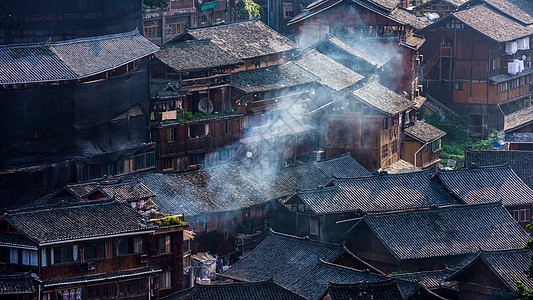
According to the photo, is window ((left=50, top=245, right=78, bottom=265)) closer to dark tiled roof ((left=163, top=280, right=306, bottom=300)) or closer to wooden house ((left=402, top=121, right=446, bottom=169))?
dark tiled roof ((left=163, top=280, right=306, bottom=300))

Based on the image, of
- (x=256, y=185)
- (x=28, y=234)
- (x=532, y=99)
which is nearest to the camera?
(x=28, y=234)

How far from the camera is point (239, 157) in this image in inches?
2805

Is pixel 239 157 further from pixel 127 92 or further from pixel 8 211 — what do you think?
pixel 8 211

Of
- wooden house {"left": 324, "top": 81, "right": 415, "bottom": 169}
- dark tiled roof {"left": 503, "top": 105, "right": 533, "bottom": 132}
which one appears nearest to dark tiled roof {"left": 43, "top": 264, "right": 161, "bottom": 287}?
wooden house {"left": 324, "top": 81, "right": 415, "bottom": 169}

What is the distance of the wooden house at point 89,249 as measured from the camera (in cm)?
5103

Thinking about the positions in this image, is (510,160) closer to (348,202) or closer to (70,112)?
(348,202)

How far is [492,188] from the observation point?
68.6 meters

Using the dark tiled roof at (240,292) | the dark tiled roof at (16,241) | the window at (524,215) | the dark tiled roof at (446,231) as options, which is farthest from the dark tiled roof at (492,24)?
the dark tiled roof at (16,241)

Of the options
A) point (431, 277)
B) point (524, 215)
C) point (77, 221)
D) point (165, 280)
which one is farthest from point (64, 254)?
point (524, 215)

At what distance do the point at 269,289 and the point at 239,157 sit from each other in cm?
1878

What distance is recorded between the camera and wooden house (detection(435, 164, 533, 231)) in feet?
222

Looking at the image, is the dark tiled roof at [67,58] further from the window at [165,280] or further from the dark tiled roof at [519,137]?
the dark tiled roof at [519,137]

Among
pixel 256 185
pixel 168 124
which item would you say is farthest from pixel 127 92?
pixel 256 185

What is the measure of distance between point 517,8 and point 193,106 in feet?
128
